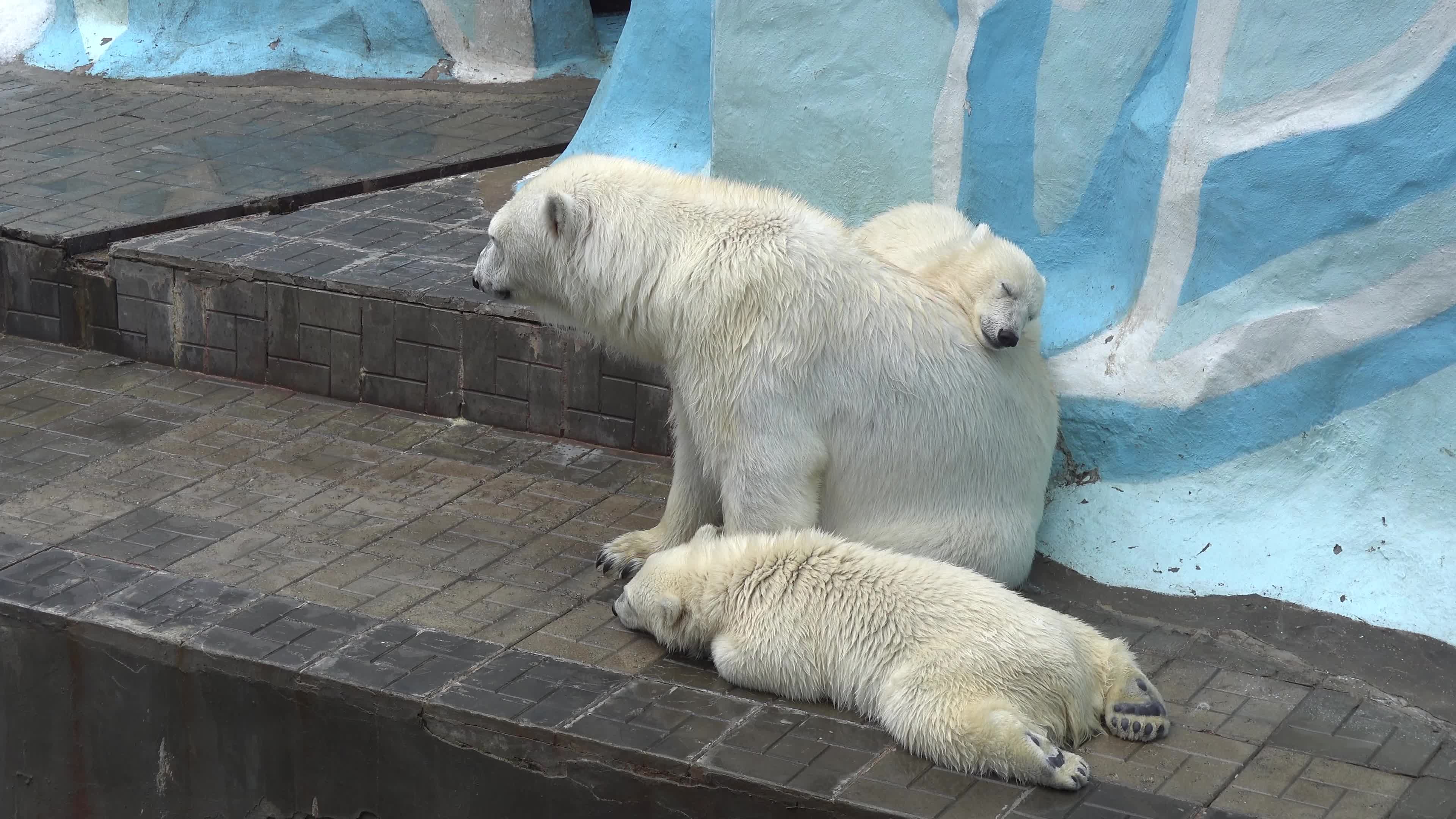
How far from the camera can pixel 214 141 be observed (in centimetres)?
809

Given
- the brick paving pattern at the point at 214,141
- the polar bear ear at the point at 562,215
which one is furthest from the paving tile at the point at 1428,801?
the brick paving pattern at the point at 214,141

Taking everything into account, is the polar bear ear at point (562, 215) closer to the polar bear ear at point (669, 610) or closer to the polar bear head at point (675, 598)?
the polar bear head at point (675, 598)

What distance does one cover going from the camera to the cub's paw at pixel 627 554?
458cm

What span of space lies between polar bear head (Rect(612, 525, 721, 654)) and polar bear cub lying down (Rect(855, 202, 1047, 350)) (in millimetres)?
969

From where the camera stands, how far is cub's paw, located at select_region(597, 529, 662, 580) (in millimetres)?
4578

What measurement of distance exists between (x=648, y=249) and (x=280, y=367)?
8.34 ft

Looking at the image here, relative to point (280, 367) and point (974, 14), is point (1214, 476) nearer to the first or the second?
point (974, 14)

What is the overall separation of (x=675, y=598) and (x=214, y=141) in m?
5.19

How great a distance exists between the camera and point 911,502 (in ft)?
14.3

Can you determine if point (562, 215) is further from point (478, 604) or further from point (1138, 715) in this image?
point (1138, 715)

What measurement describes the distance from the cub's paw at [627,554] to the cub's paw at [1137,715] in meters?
1.46

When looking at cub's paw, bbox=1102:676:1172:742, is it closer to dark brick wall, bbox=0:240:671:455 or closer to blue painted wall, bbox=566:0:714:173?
dark brick wall, bbox=0:240:671:455

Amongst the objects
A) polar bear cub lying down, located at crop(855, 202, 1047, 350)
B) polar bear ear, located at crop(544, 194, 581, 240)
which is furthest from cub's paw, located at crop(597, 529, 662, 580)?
polar bear cub lying down, located at crop(855, 202, 1047, 350)

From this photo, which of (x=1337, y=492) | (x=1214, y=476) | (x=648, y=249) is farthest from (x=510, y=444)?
(x=1337, y=492)
